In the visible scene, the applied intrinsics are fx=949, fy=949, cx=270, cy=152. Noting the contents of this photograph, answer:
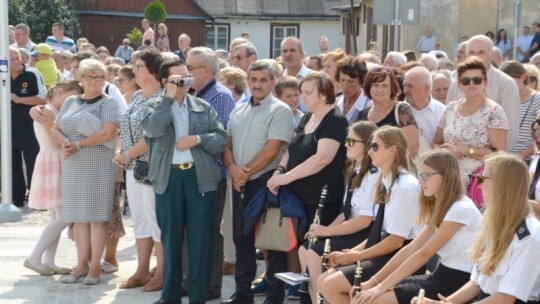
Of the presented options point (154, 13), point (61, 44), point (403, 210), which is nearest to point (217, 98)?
point (403, 210)

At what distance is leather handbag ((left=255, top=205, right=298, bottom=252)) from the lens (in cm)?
751

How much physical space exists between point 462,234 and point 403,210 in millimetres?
614

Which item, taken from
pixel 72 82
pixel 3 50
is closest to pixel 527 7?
pixel 3 50

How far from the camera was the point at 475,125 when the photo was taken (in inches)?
291

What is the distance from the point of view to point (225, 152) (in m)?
7.98

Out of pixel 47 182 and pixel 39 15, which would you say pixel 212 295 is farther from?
pixel 39 15

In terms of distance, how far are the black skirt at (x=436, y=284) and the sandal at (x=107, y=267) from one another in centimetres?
395

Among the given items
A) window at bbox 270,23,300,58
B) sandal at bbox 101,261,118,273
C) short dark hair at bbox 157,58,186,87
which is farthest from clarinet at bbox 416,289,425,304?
window at bbox 270,23,300,58

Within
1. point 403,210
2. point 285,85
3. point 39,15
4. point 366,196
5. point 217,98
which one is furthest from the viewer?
point 39,15

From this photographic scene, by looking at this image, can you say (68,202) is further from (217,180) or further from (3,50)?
(3,50)

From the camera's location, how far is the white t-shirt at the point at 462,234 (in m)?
5.76

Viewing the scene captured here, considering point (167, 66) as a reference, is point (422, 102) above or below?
below

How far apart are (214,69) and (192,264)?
173cm

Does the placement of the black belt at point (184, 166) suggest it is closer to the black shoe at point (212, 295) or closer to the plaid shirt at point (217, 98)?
the plaid shirt at point (217, 98)
